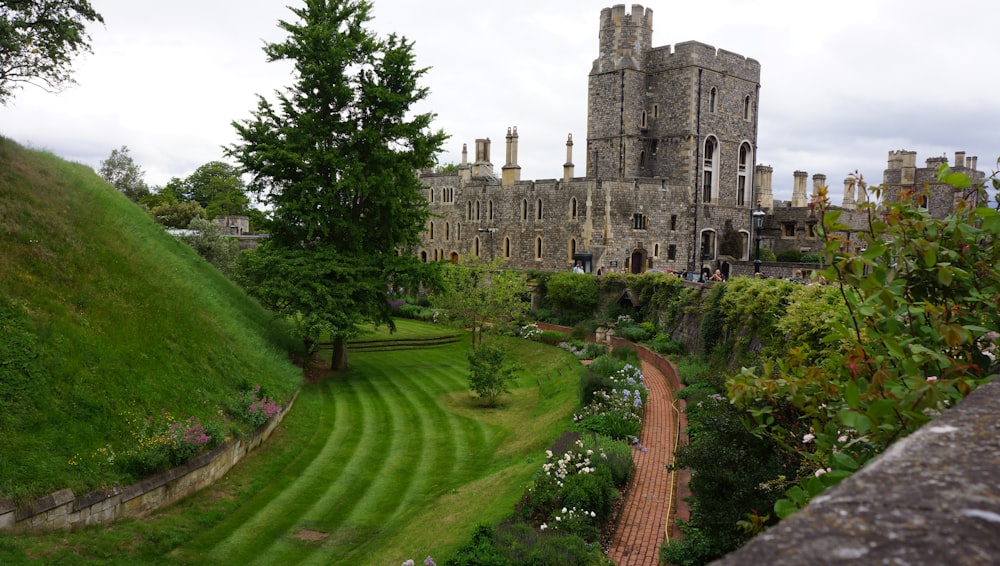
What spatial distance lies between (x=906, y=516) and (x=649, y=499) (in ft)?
40.8

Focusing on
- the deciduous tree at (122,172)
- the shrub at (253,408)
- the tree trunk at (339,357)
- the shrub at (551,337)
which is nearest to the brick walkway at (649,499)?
the shrub at (253,408)

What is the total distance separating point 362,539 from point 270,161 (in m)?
18.2

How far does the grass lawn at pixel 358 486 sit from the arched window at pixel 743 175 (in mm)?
28516

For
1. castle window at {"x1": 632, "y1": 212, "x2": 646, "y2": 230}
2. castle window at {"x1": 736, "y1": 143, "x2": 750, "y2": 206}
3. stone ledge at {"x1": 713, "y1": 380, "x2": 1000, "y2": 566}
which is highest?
castle window at {"x1": 736, "y1": 143, "x2": 750, "y2": 206}

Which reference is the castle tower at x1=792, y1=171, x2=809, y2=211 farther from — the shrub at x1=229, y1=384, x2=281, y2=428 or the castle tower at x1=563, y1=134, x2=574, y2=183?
the shrub at x1=229, y1=384, x2=281, y2=428

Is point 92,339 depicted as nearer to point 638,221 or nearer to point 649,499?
point 649,499

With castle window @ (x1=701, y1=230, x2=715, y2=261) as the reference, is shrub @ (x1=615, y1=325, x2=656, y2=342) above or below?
below

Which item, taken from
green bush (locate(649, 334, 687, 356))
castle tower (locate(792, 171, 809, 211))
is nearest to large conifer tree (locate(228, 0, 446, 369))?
green bush (locate(649, 334, 687, 356))

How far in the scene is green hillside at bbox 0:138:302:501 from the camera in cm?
1402

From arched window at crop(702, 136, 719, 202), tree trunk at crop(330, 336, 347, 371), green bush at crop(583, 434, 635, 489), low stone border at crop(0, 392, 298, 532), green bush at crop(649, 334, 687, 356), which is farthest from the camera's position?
arched window at crop(702, 136, 719, 202)

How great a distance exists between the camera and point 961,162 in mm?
56469

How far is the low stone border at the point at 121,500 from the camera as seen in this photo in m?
12.3

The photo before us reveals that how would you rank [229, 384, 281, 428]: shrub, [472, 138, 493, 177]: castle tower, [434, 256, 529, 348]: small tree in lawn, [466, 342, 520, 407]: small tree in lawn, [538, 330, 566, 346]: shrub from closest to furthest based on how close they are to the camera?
[229, 384, 281, 428]: shrub, [466, 342, 520, 407]: small tree in lawn, [538, 330, 566, 346]: shrub, [434, 256, 529, 348]: small tree in lawn, [472, 138, 493, 177]: castle tower

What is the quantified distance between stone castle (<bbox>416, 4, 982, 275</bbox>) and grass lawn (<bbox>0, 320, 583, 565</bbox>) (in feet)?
68.1
